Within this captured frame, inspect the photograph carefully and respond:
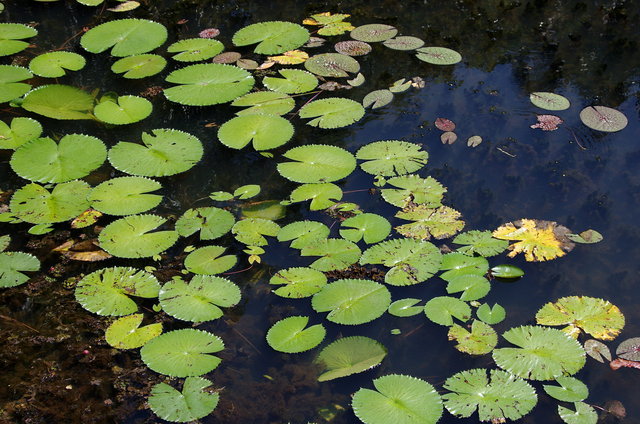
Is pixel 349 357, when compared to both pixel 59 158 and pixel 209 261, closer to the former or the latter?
pixel 209 261

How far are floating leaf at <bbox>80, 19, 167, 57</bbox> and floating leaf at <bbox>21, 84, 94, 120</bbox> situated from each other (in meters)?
0.52

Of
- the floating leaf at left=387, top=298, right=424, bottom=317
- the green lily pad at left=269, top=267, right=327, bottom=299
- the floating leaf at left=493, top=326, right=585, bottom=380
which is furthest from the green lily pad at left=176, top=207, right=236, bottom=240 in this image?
the floating leaf at left=493, top=326, right=585, bottom=380

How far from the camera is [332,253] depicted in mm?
3045

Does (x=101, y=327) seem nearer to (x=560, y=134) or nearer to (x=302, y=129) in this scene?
(x=302, y=129)

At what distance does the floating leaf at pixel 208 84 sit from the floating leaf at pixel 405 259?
1620 millimetres

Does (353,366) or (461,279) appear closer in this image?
(353,366)

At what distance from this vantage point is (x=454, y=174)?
3561mm

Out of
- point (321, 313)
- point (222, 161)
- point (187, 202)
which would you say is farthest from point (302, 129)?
point (321, 313)

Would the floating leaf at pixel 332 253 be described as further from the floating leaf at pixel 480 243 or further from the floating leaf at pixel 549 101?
the floating leaf at pixel 549 101

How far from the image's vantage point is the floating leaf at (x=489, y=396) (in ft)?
7.88

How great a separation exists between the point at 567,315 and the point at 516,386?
50 centimetres

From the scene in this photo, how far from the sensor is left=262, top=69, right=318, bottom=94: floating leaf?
417 cm

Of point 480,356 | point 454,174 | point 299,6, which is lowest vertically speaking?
point 480,356

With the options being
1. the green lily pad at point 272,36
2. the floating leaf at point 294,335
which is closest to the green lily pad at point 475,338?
the floating leaf at point 294,335
